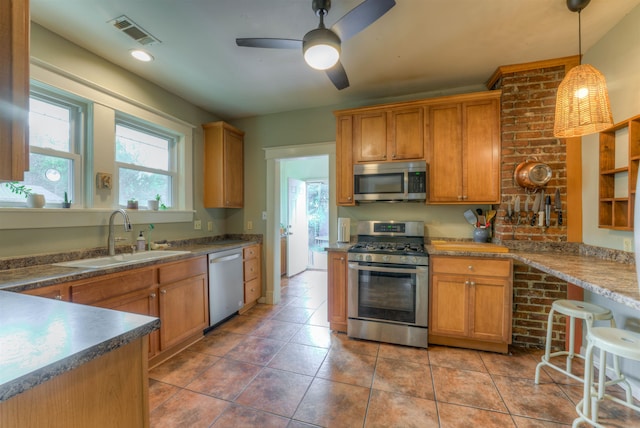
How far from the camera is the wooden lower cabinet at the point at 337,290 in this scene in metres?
2.77

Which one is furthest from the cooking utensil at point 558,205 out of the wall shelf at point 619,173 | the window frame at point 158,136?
the window frame at point 158,136

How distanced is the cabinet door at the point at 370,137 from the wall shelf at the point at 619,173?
1731 millimetres

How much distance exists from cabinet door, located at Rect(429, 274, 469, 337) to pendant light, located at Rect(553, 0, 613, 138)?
1.38 metres

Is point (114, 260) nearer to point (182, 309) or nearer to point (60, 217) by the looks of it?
point (60, 217)

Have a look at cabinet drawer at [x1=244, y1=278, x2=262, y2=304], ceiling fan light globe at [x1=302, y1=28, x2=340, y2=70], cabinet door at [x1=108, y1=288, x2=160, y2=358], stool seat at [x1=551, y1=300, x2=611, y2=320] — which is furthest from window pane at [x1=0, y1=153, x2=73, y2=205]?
stool seat at [x1=551, y1=300, x2=611, y2=320]

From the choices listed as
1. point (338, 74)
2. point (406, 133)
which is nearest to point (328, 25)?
point (338, 74)

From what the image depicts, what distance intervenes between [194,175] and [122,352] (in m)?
2.87

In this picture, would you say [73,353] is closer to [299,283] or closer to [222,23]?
[222,23]

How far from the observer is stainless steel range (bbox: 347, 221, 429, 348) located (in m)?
2.46

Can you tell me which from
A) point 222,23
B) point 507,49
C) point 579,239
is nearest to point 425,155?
point 507,49

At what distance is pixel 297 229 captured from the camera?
205 inches

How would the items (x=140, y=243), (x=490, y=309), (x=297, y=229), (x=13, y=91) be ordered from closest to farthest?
1. (x=13, y=91)
2. (x=490, y=309)
3. (x=140, y=243)
4. (x=297, y=229)

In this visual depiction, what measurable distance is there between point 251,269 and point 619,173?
3593 mm

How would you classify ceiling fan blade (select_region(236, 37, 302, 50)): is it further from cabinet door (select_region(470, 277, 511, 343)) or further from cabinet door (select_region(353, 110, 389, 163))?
cabinet door (select_region(470, 277, 511, 343))
